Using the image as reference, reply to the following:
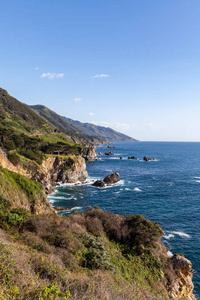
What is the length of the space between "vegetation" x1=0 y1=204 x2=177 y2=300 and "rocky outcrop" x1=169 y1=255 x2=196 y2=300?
1.09m

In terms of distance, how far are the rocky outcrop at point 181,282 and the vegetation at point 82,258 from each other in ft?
3.57

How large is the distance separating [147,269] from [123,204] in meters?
27.2

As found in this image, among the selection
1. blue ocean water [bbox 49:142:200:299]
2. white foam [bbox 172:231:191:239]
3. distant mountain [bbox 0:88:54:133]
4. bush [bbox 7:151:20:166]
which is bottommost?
white foam [bbox 172:231:191:239]

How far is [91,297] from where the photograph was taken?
884 centimetres

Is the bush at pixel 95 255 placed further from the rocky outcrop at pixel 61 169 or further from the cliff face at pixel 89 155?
the cliff face at pixel 89 155

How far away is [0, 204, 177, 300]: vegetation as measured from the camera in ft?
29.9

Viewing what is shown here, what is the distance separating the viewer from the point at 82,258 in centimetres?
1612

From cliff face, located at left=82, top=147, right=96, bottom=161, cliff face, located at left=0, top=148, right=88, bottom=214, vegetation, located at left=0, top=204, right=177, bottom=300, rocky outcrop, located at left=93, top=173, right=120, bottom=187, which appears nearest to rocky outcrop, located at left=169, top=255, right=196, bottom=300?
vegetation, located at left=0, top=204, right=177, bottom=300

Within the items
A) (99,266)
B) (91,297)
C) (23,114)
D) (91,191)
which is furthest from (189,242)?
(23,114)

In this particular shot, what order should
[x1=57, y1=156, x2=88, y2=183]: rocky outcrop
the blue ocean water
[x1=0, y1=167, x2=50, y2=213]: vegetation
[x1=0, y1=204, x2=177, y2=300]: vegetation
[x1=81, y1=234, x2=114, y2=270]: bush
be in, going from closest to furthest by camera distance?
[x1=0, y1=204, x2=177, y2=300]: vegetation, [x1=81, y1=234, x2=114, y2=270]: bush, [x1=0, y1=167, x2=50, y2=213]: vegetation, the blue ocean water, [x1=57, y1=156, x2=88, y2=183]: rocky outcrop

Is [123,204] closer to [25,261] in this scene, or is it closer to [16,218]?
[16,218]

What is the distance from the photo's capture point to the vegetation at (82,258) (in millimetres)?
9125

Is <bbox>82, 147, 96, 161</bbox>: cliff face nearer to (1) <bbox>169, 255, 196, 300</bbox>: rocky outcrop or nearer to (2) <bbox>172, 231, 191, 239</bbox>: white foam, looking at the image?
(2) <bbox>172, 231, 191, 239</bbox>: white foam

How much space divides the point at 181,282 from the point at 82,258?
13098 mm
